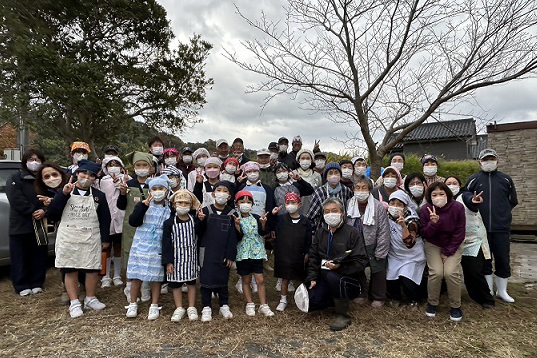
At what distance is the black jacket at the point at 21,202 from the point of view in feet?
15.6

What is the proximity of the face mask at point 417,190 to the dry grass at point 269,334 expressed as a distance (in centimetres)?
146

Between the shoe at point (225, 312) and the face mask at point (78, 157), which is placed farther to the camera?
the face mask at point (78, 157)

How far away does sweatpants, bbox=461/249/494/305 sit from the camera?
4.50 meters

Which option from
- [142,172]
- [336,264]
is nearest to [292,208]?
[336,264]

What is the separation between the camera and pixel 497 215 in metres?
4.79

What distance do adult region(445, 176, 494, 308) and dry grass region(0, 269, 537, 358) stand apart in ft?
0.65

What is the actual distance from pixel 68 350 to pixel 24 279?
89.0 inches

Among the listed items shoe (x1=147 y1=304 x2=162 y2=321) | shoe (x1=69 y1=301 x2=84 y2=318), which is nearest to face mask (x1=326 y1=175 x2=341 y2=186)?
shoe (x1=147 y1=304 x2=162 y2=321)

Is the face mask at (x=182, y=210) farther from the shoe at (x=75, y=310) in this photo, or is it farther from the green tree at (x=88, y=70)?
the green tree at (x=88, y=70)

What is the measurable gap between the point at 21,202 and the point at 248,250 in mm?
3161

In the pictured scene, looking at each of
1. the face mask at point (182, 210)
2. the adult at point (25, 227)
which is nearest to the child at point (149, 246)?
the face mask at point (182, 210)

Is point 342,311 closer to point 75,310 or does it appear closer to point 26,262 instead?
point 75,310

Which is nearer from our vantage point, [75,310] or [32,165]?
[75,310]

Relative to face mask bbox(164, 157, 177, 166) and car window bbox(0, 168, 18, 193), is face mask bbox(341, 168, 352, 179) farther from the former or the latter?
car window bbox(0, 168, 18, 193)
